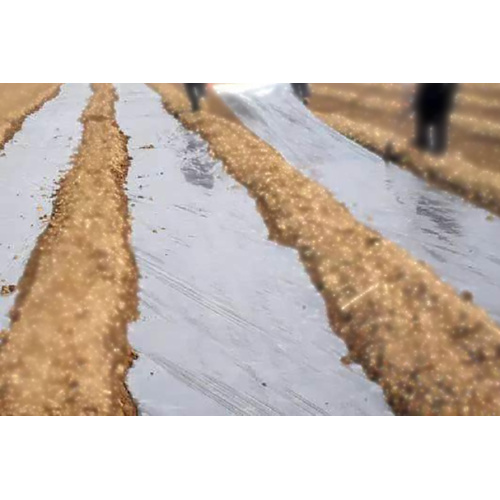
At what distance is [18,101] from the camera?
7773 mm

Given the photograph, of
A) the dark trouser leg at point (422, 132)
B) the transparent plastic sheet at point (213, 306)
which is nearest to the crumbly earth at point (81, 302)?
the transparent plastic sheet at point (213, 306)

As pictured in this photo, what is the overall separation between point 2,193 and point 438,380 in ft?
20.9

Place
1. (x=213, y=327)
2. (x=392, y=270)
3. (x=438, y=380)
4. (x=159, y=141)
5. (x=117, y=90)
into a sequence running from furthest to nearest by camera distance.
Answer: (x=159, y=141), (x=117, y=90), (x=392, y=270), (x=213, y=327), (x=438, y=380)

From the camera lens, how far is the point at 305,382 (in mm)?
5961

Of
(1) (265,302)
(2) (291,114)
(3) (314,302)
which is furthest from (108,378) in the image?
(2) (291,114)

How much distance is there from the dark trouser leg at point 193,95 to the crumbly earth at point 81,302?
1111mm

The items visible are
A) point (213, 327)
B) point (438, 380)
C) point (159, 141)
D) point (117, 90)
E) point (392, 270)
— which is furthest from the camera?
point (159, 141)

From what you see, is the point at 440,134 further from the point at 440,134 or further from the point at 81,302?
the point at 81,302

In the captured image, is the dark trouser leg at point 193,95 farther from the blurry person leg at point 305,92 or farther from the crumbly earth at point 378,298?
the blurry person leg at point 305,92

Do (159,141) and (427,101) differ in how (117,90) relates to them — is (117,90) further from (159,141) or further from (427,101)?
(427,101)

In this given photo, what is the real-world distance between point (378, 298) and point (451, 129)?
264 cm

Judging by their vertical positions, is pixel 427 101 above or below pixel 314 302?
above

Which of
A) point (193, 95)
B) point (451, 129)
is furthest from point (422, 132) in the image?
point (193, 95)

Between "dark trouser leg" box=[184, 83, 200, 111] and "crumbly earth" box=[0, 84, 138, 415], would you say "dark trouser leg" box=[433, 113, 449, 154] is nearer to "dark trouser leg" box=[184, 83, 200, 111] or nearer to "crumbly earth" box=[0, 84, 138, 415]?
"dark trouser leg" box=[184, 83, 200, 111]
